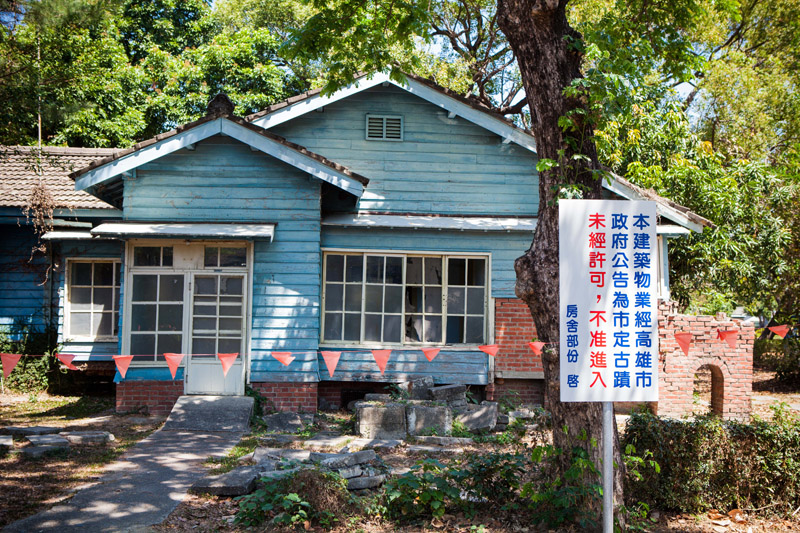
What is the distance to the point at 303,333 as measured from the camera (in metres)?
11.0

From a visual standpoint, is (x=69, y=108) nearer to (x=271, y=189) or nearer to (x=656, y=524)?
(x=271, y=189)

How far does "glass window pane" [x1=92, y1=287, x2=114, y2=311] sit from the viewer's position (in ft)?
42.4

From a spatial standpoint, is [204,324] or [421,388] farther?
[421,388]

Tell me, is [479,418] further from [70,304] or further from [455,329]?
[70,304]

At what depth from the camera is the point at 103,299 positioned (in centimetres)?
1298

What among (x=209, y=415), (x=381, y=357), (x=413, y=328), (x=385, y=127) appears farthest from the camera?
(x=385, y=127)

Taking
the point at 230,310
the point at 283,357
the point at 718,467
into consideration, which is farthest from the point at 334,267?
the point at 718,467

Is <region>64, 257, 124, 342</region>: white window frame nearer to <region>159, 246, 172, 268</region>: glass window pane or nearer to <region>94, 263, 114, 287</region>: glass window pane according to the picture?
<region>94, 263, 114, 287</region>: glass window pane

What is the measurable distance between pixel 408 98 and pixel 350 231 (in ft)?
9.21

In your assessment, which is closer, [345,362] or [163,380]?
[163,380]

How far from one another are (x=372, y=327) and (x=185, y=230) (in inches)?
148

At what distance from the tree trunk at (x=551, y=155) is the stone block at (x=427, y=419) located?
3924 millimetres

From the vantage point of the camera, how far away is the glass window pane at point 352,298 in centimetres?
1203

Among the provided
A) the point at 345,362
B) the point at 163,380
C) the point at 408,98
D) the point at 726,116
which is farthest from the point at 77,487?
the point at 726,116
